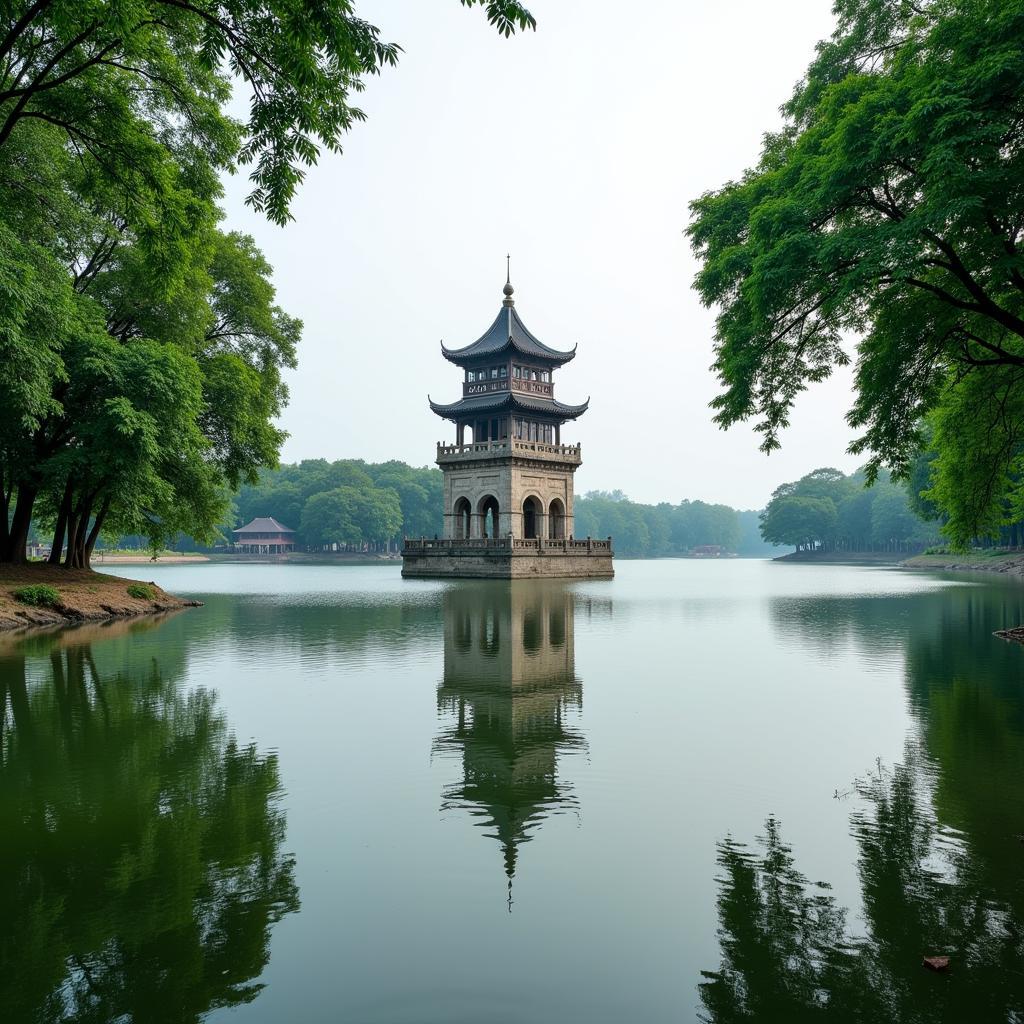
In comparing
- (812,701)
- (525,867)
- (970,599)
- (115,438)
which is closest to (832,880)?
(525,867)

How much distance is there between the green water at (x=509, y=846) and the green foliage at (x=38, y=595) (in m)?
10.2

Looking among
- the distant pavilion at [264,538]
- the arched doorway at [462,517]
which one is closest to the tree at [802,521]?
the distant pavilion at [264,538]

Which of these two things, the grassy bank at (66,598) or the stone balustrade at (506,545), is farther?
the stone balustrade at (506,545)

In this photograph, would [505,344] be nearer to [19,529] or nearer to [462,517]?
[462,517]

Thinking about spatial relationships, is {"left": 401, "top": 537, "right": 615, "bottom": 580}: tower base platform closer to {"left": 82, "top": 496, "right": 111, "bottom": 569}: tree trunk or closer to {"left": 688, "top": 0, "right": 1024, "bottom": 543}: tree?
{"left": 82, "top": 496, "right": 111, "bottom": 569}: tree trunk

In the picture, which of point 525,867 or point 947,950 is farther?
point 525,867

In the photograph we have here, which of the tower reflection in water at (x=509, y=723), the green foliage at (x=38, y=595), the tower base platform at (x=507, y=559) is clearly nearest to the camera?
the tower reflection in water at (x=509, y=723)

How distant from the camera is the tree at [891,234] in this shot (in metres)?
11.1

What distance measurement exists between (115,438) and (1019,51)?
69.8ft

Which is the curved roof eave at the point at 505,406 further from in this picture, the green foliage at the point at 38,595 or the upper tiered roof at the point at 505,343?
the green foliage at the point at 38,595

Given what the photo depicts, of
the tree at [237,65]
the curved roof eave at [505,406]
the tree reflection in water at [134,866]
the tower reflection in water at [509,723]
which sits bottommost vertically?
the tree reflection in water at [134,866]

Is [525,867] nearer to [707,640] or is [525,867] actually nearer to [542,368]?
[707,640]

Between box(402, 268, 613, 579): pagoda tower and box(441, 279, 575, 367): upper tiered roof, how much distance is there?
9 cm

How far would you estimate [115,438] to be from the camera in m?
22.1
